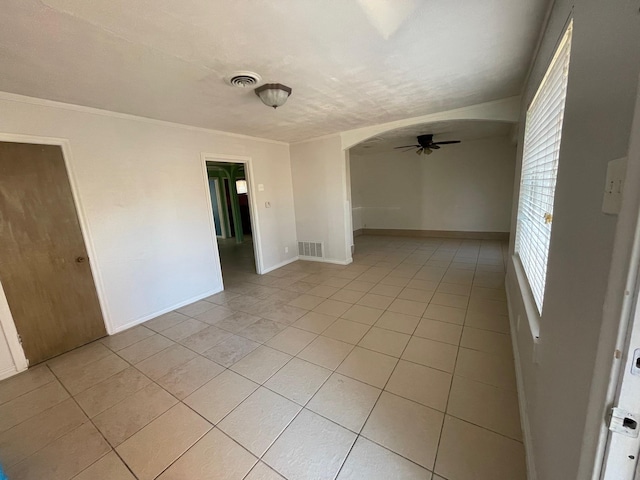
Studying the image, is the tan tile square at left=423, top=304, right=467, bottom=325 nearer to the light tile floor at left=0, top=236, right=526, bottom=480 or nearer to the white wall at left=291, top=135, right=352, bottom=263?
the light tile floor at left=0, top=236, right=526, bottom=480

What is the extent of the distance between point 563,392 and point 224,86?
2856 mm

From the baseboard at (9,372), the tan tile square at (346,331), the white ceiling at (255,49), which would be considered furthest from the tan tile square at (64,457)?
the white ceiling at (255,49)

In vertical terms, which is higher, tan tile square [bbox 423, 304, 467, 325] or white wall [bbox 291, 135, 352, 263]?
white wall [bbox 291, 135, 352, 263]

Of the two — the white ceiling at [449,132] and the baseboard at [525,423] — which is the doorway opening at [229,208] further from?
the baseboard at [525,423]

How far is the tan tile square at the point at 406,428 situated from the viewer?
1.41 m

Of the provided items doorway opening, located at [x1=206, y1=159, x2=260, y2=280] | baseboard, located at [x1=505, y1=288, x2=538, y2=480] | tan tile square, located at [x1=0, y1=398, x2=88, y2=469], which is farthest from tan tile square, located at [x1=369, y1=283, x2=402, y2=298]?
doorway opening, located at [x1=206, y1=159, x2=260, y2=280]

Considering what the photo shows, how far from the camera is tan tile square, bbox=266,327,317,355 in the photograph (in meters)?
2.40

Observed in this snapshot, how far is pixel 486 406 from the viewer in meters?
1.65

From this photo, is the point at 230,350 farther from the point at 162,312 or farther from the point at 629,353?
the point at 629,353

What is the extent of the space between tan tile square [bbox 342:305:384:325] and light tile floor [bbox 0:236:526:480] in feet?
0.08

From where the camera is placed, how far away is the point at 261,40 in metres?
1.62

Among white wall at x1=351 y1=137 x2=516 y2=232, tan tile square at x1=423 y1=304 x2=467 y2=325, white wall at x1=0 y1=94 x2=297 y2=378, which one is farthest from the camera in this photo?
white wall at x1=351 y1=137 x2=516 y2=232

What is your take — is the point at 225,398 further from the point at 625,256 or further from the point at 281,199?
the point at 281,199

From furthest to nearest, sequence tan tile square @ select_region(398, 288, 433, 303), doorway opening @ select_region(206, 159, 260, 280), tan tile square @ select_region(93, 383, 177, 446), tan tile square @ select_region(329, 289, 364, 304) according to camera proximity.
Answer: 1. doorway opening @ select_region(206, 159, 260, 280)
2. tan tile square @ select_region(329, 289, 364, 304)
3. tan tile square @ select_region(398, 288, 433, 303)
4. tan tile square @ select_region(93, 383, 177, 446)
